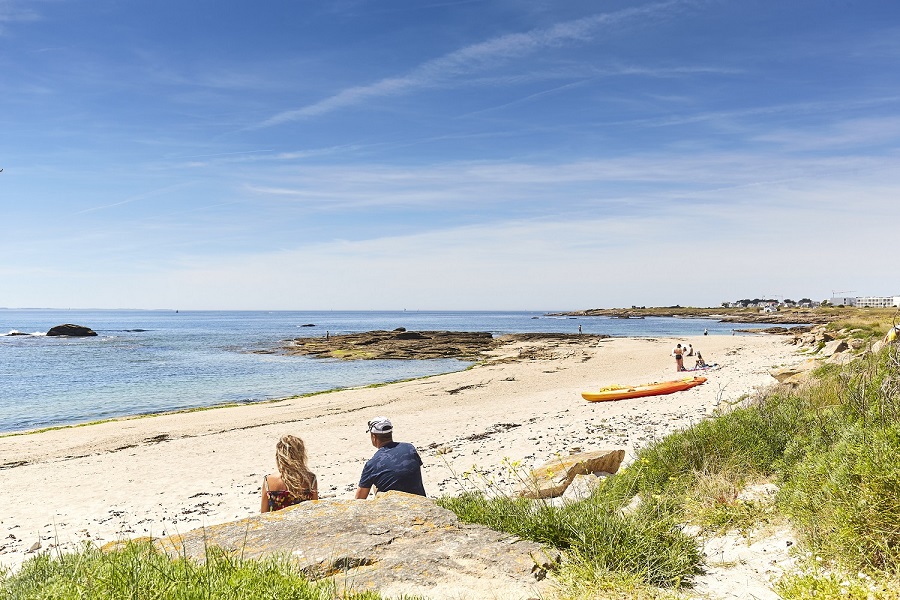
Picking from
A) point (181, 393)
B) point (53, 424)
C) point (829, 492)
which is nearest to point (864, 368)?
point (829, 492)

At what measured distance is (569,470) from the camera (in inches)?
316

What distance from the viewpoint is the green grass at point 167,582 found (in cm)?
275

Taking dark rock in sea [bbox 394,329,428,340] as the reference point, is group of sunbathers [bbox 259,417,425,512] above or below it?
above

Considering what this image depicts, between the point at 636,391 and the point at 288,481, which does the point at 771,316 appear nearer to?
the point at 636,391

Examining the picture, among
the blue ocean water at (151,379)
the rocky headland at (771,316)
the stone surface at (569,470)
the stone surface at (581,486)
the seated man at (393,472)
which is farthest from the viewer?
the rocky headland at (771,316)

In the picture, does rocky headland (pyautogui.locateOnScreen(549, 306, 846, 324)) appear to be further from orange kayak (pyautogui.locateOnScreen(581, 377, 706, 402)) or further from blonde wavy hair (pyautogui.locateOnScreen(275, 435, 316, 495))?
blonde wavy hair (pyautogui.locateOnScreen(275, 435, 316, 495))

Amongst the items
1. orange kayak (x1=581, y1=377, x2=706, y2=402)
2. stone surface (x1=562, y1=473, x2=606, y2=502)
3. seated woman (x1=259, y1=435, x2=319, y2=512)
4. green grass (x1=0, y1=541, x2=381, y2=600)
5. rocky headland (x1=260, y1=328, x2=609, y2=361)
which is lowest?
rocky headland (x1=260, y1=328, x2=609, y2=361)

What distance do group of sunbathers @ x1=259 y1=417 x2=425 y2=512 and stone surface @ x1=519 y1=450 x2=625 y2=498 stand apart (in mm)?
1720

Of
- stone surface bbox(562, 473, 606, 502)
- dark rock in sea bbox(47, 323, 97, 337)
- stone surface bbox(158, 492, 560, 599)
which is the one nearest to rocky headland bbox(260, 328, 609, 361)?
stone surface bbox(562, 473, 606, 502)

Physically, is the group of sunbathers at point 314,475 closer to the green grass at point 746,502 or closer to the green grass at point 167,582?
the green grass at point 746,502

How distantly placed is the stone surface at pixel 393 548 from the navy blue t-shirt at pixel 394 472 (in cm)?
168

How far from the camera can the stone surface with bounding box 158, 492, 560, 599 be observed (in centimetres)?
342

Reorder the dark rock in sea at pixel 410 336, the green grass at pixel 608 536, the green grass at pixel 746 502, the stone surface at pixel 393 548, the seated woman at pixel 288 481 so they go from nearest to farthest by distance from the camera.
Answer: the stone surface at pixel 393 548 < the green grass at pixel 746 502 < the green grass at pixel 608 536 < the seated woman at pixel 288 481 < the dark rock in sea at pixel 410 336

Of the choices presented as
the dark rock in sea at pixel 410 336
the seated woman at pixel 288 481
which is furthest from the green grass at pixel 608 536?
the dark rock in sea at pixel 410 336
